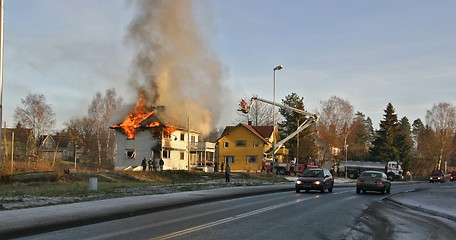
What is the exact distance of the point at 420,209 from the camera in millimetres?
16641

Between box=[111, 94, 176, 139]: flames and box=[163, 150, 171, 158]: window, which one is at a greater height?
box=[111, 94, 176, 139]: flames

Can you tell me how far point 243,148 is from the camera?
66812mm

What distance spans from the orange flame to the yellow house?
18585mm

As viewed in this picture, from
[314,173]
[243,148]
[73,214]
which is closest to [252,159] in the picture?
[243,148]

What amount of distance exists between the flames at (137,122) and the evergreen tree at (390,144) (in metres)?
43.1

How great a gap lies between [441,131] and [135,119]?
60840 mm

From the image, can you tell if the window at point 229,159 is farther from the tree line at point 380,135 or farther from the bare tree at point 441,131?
the bare tree at point 441,131

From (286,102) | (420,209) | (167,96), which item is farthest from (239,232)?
(286,102)

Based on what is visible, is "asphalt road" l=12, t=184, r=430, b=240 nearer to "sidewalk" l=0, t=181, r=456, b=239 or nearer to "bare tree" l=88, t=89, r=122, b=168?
"sidewalk" l=0, t=181, r=456, b=239

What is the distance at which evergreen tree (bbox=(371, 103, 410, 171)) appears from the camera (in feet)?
250

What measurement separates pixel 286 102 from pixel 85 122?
40.0 metres

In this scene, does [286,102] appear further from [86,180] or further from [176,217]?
[176,217]

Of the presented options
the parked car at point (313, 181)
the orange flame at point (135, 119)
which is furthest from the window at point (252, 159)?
the parked car at point (313, 181)

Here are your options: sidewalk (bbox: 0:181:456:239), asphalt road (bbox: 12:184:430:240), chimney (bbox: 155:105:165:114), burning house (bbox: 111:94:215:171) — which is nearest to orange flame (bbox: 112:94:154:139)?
burning house (bbox: 111:94:215:171)
